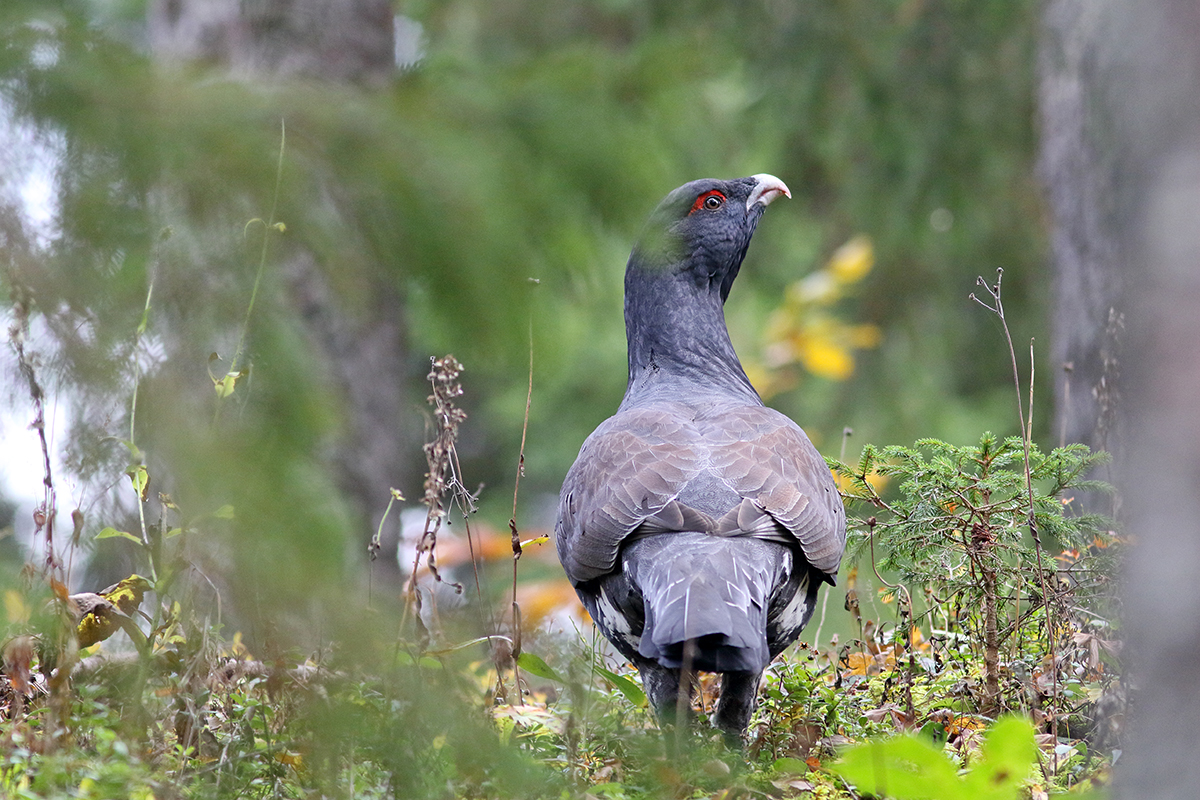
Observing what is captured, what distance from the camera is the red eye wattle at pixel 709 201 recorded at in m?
6.04

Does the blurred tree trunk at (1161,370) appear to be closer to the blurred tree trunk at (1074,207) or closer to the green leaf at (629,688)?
the green leaf at (629,688)

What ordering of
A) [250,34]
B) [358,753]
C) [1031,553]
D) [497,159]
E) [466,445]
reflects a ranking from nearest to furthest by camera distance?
1. [497,159]
2. [358,753]
3. [1031,553]
4. [250,34]
5. [466,445]

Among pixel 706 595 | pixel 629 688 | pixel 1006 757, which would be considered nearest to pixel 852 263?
pixel 629 688

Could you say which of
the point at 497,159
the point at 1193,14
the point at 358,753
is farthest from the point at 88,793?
the point at 1193,14

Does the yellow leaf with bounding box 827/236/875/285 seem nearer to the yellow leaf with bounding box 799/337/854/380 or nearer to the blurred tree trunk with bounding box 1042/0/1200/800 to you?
the yellow leaf with bounding box 799/337/854/380

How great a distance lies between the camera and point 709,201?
239 inches

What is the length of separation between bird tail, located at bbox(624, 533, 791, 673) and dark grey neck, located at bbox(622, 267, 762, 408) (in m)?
1.58

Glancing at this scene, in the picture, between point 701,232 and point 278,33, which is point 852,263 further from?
point 278,33

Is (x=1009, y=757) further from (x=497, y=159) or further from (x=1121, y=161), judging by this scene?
(x=497, y=159)

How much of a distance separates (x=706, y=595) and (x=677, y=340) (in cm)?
235

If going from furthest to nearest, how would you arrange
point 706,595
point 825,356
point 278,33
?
point 825,356
point 278,33
point 706,595

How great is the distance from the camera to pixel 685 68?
8.39 ft

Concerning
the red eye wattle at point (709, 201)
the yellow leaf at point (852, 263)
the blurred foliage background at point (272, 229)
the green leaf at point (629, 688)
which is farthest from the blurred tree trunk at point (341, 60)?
the yellow leaf at point (852, 263)

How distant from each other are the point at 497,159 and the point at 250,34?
5702 mm
